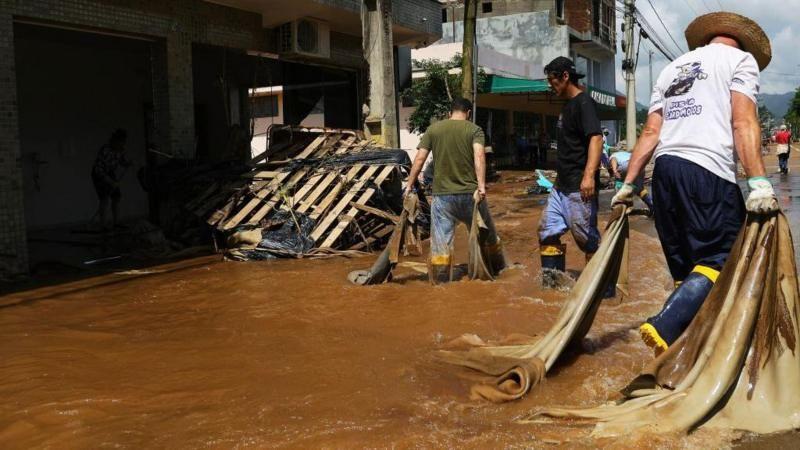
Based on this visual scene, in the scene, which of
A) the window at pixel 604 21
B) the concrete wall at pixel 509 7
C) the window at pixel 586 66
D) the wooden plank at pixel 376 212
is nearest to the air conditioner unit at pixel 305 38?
the wooden plank at pixel 376 212

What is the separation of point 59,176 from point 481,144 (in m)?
8.43

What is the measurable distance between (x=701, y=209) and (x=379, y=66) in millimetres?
8885

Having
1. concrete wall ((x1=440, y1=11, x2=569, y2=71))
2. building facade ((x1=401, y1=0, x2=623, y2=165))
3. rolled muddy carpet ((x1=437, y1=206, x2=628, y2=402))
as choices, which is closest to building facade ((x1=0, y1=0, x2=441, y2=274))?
rolled muddy carpet ((x1=437, y1=206, x2=628, y2=402))

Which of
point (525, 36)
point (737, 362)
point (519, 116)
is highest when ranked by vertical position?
point (525, 36)

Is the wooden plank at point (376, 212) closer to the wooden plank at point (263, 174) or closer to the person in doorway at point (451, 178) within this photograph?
the wooden plank at point (263, 174)

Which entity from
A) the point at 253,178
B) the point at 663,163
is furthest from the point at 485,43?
the point at 663,163

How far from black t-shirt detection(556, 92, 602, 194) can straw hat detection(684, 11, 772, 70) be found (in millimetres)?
1719

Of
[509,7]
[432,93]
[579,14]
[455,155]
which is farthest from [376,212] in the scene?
[579,14]

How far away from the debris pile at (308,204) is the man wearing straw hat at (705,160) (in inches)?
211

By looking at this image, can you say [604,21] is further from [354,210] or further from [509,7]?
[354,210]

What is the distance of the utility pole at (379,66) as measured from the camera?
11.5m

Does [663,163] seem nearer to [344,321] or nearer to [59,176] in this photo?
[344,321]

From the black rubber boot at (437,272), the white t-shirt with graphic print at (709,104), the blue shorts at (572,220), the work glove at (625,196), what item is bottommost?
the black rubber boot at (437,272)

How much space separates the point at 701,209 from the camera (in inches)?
128
